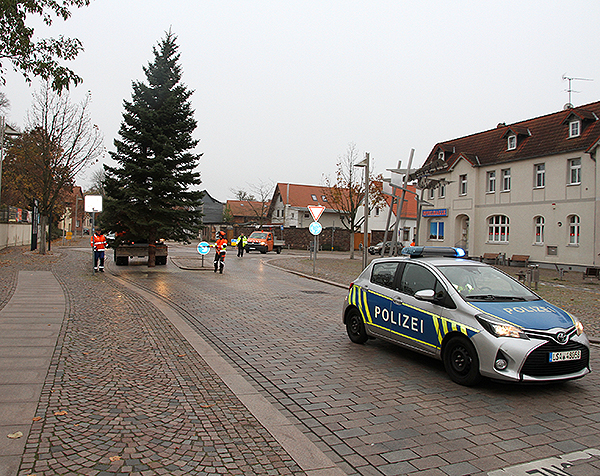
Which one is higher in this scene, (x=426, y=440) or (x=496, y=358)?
(x=496, y=358)

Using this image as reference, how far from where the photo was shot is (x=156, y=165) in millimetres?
Answer: 21438

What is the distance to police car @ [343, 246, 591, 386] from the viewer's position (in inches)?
212

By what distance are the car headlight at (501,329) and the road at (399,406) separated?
27.2 inches

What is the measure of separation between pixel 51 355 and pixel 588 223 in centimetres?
2823

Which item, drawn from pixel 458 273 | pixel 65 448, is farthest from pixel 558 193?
pixel 65 448

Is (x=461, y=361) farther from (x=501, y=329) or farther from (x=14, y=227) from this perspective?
(x=14, y=227)

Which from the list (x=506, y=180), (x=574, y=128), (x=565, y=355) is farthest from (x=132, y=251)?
(x=574, y=128)

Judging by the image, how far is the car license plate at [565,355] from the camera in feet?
17.7

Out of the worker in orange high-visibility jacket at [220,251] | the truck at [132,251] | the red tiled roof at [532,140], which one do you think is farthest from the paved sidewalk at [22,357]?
the red tiled roof at [532,140]

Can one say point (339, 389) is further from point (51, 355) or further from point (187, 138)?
point (187, 138)

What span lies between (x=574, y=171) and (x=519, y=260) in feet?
20.3

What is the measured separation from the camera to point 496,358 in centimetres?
539

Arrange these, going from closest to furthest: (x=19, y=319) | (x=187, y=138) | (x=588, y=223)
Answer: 1. (x=19, y=319)
2. (x=187, y=138)
3. (x=588, y=223)

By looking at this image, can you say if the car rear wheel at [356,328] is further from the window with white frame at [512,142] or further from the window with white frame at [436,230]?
the window with white frame at [436,230]
